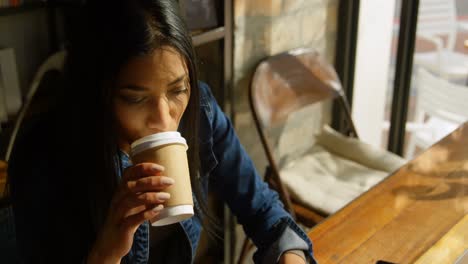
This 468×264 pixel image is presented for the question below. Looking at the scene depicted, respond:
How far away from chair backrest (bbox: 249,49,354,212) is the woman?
0.82 meters

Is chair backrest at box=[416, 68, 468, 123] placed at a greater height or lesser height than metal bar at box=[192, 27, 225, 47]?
lesser

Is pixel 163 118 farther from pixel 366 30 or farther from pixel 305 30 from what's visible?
pixel 366 30

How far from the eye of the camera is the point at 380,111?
9.30ft

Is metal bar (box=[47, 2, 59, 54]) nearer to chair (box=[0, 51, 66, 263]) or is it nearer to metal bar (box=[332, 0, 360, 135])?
chair (box=[0, 51, 66, 263])

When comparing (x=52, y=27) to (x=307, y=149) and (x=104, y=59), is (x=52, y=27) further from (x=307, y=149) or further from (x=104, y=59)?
(x=307, y=149)

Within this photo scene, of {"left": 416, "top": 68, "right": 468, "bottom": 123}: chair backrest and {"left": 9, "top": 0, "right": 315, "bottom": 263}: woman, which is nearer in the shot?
{"left": 9, "top": 0, "right": 315, "bottom": 263}: woman

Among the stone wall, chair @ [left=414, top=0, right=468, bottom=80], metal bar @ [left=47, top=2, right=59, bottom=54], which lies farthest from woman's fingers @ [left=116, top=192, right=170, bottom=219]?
chair @ [left=414, top=0, right=468, bottom=80]

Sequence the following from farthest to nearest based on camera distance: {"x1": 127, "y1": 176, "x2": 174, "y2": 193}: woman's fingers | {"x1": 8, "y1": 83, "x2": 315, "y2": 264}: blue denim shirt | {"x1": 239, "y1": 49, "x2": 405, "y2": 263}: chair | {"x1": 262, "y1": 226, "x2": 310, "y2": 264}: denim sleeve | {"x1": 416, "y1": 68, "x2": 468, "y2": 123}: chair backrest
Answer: {"x1": 416, "y1": 68, "x2": 468, "y2": 123}: chair backrest → {"x1": 239, "y1": 49, "x2": 405, "y2": 263}: chair → {"x1": 8, "y1": 83, "x2": 315, "y2": 264}: blue denim shirt → {"x1": 262, "y1": 226, "x2": 310, "y2": 264}: denim sleeve → {"x1": 127, "y1": 176, "x2": 174, "y2": 193}: woman's fingers

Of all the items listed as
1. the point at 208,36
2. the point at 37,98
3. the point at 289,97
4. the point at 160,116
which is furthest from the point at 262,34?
the point at 160,116

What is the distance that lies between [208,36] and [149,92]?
85 cm

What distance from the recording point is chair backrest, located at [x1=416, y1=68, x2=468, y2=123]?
2791 millimetres

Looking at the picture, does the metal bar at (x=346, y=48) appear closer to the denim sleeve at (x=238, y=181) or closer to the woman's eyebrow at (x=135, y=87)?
the denim sleeve at (x=238, y=181)

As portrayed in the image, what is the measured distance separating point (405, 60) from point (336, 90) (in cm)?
42

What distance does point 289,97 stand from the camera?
2102 mm
